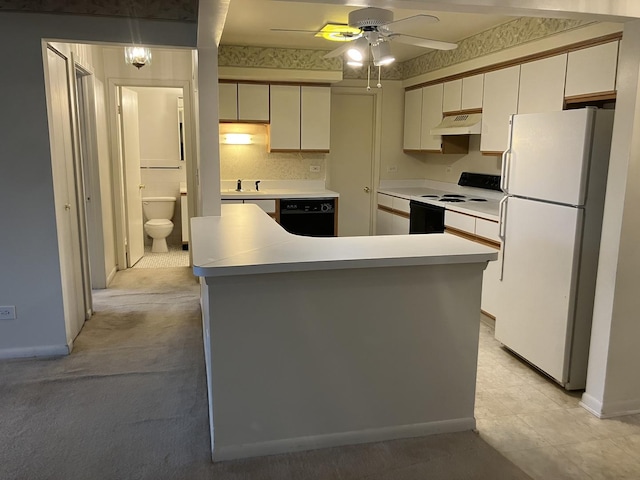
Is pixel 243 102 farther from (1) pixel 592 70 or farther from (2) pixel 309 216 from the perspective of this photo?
(1) pixel 592 70

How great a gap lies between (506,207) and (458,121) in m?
1.80

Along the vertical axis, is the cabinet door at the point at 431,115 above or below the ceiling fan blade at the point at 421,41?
below

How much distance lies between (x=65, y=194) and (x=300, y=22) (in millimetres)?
2295

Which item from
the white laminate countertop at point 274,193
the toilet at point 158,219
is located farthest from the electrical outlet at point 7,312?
the toilet at point 158,219

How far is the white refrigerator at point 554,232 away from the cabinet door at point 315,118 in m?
2.71

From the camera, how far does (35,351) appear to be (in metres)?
3.31

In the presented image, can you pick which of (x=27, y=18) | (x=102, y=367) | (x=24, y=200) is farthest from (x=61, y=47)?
(x=102, y=367)

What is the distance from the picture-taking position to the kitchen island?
7.18 ft

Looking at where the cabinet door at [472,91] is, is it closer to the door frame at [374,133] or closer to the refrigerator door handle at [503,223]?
the door frame at [374,133]

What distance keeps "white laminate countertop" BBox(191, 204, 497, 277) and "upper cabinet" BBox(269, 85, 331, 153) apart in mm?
2912

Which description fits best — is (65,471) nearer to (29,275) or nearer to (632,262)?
(29,275)

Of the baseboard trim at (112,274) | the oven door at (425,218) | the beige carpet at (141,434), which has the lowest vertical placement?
the beige carpet at (141,434)

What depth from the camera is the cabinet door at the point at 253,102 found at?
17.6ft

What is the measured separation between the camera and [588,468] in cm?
224
